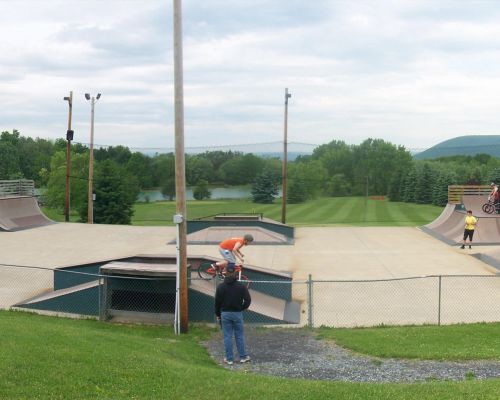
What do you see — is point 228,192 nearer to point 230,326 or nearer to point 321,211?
point 321,211

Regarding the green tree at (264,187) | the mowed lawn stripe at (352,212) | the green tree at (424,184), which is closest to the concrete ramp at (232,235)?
the mowed lawn stripe at (352,212)

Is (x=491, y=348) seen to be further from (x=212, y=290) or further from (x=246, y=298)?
(x=212, y=290)

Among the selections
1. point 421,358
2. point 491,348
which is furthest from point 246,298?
point 491,348

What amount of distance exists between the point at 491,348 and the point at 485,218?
18.7 m

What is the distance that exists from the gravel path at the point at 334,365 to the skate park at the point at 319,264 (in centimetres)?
163

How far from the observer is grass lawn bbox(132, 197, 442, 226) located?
48.9 meters

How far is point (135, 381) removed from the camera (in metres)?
7.25

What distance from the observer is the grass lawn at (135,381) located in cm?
683

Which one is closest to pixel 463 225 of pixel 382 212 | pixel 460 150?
pixel 382 212

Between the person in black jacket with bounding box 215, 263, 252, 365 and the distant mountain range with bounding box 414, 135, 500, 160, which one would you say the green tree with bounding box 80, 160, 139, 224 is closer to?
the distant mountain range with bounding box 414, 135, 500, 160

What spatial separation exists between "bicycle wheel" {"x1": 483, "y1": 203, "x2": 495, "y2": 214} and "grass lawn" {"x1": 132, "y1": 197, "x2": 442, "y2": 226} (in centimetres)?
1576

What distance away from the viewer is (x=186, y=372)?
7.82 m

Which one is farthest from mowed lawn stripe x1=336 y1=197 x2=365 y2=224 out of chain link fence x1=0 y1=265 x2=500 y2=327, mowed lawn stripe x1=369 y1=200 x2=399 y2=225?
chain link fence x1=0 y1=265 x2=500 y2=327

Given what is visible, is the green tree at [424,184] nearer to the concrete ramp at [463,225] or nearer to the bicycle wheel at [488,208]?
the concrete ramp at [463,225]
